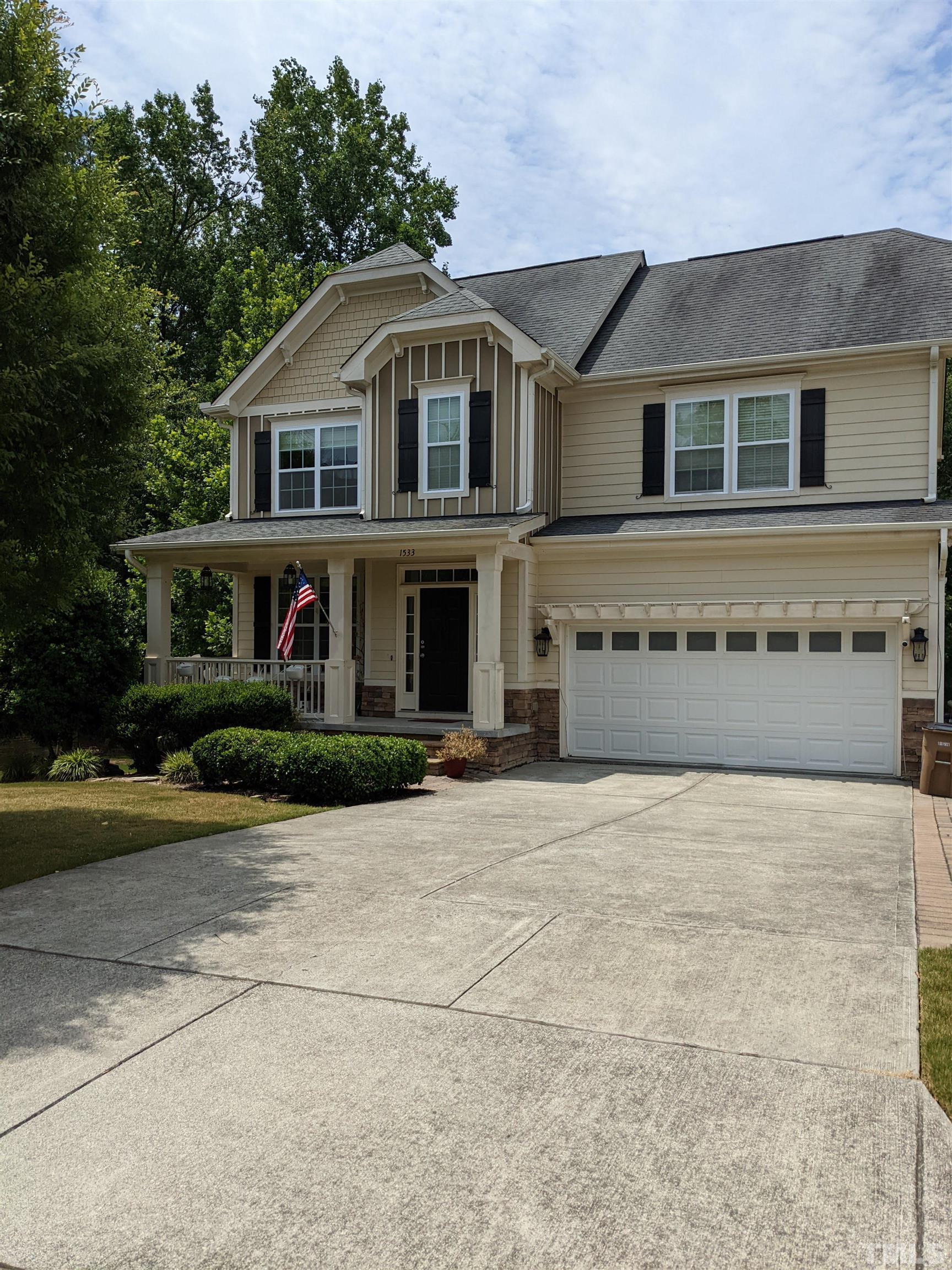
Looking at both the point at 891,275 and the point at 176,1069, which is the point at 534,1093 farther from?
the point at 891,275

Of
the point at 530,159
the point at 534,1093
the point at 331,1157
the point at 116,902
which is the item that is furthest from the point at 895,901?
the point at 530,159

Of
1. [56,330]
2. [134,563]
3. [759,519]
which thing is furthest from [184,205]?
[56,330]

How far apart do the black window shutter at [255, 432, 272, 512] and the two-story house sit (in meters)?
0.03

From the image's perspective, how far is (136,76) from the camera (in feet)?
106

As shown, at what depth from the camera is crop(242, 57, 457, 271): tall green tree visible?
106ft

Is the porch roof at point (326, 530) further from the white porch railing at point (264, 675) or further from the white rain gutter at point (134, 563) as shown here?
the white porch railing at point (264, 675)

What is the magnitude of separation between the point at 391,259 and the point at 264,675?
26.1ft

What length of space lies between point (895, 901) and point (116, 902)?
5.27m

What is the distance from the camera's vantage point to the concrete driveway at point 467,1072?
9.75ft

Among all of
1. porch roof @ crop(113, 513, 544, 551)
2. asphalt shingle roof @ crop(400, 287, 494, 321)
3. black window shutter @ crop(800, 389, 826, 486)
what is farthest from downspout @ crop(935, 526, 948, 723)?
asphalt shingle roof @ crop(400, 287, 494, 321)

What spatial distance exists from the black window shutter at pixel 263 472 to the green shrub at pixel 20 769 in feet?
20.0

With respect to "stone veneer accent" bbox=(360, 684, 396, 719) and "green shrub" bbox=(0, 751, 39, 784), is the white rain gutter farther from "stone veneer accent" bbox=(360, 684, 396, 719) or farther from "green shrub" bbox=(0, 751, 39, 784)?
"stone veneer accent" bbox=(360, 684, 396, 719)

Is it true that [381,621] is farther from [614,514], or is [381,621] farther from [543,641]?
[614,514]

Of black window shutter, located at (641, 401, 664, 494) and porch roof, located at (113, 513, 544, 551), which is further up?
black window shutter, located at (641, 401, 664, 494)
